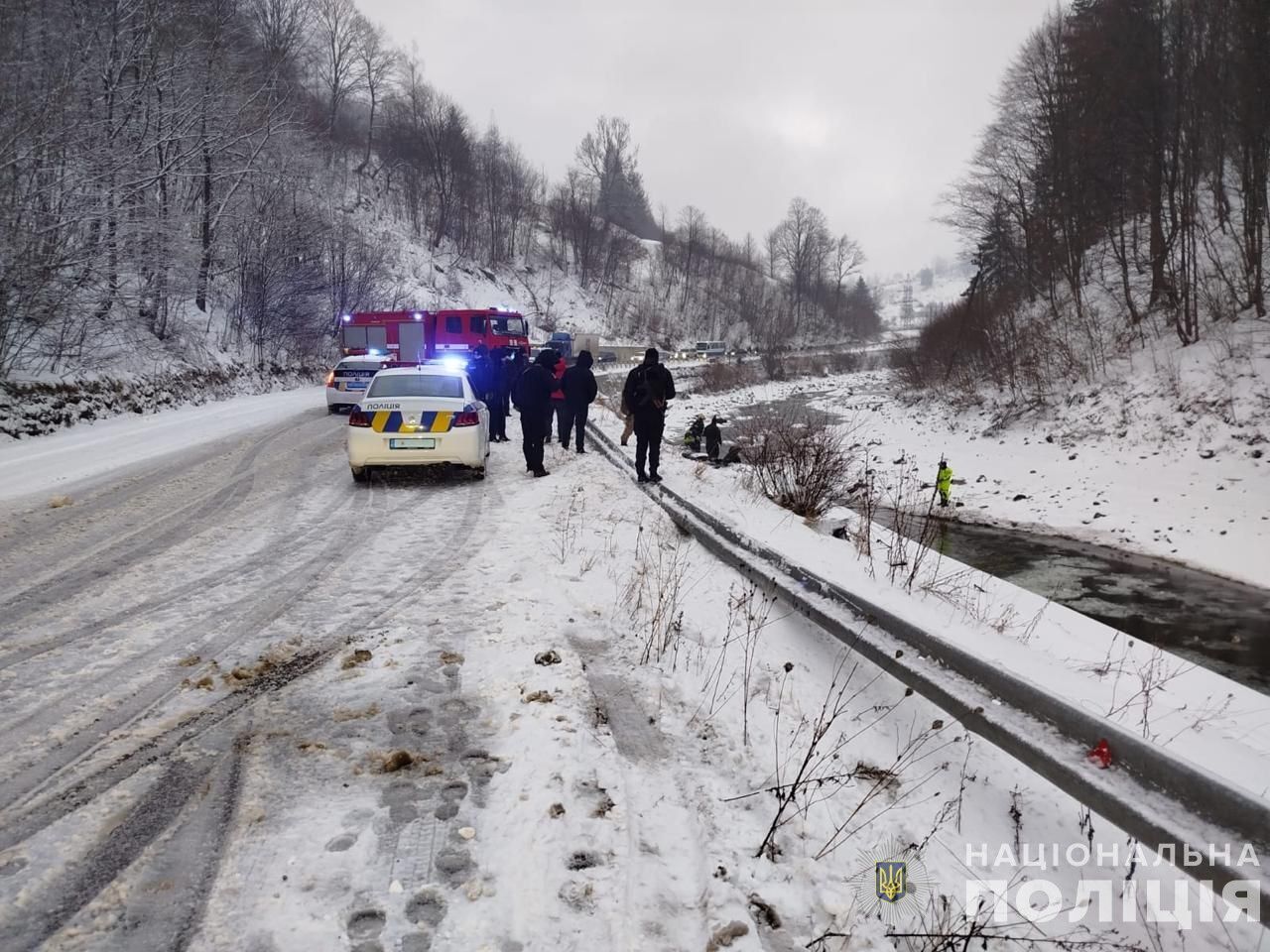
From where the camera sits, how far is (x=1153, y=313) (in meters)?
21.6

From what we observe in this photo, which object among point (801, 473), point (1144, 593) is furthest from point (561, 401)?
point (1144, 593)

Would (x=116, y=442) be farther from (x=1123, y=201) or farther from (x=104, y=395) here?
(x=1123, y=201)

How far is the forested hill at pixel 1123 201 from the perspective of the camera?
17547 mm

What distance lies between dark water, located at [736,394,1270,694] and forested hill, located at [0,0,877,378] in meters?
19.7

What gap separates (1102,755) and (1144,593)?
9.10m

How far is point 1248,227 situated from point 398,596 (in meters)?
22.6

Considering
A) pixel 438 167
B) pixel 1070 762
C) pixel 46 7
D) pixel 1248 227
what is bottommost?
pixel 1070 762

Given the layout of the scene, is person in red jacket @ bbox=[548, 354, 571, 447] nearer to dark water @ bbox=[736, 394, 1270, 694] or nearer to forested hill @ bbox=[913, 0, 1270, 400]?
dark water @ bbox=[736, 394, 1270, 694]

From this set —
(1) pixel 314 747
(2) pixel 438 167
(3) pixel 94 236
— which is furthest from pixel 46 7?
(2) pixel 438 167

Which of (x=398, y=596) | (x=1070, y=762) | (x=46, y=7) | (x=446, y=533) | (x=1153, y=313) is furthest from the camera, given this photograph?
(x=1153, y=313)

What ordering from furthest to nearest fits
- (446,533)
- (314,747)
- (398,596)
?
(446,533) < (398,596) < (314,747)

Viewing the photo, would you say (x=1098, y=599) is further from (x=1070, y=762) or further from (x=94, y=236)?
(x=94, y=236)

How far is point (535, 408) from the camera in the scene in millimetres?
10844

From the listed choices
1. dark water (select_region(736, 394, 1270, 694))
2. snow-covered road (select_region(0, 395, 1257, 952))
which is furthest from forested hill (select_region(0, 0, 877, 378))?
dark water (select_region(736, 394, 1270, 694))
